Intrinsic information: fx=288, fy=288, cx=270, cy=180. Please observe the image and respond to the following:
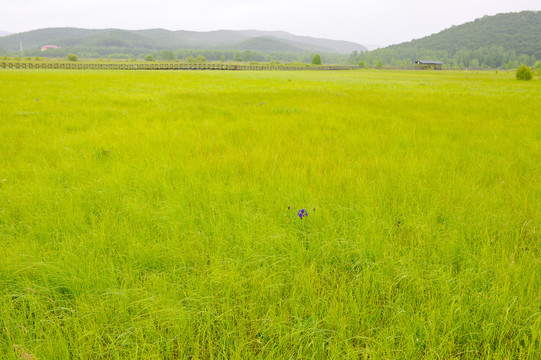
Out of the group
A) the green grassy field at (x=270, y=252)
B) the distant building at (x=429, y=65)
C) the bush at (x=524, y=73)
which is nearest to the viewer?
the green grassy field at (x=270, y=252)

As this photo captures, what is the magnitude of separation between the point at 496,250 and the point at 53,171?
18.4 ft

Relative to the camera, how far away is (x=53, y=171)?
435 centimetres

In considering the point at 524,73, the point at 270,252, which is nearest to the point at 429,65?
the point at 524,73

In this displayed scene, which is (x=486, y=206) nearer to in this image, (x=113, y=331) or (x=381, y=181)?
(x=381, y=181)

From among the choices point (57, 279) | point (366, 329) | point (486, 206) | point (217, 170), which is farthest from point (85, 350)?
point (486, 206)

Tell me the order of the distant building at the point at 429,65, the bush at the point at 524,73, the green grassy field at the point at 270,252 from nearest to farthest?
1. the green grassy field at the point at 270,252
2. the bush at the point at 524,73
3. the distant building at the point at 429,65

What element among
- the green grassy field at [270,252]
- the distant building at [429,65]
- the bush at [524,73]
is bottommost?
the green grassy field at [270,252]

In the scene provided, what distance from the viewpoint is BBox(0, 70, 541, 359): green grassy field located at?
1.72 meters

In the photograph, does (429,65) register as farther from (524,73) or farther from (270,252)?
(270,252)

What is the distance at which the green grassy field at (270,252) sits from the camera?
1725mm

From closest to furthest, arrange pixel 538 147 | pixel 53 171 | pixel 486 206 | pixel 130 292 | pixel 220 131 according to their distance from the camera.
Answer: pixel 130 292 → pixel 486 206 → pixel 53 171 → pixel 538 147 → pixel 220 131

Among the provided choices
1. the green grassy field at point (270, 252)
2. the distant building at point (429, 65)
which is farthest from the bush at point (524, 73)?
the distant building at point (429, 65)

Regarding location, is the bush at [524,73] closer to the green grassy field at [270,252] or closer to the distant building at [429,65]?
the green grassy field at [270,252]

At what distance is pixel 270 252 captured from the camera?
2.51 metres
